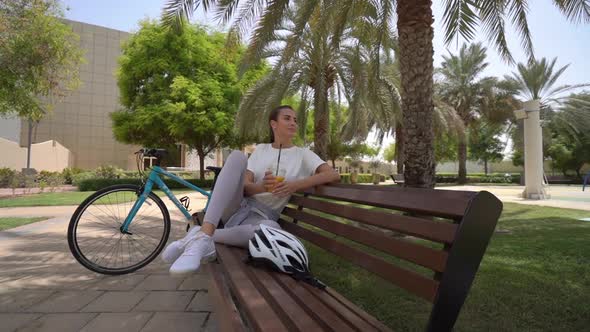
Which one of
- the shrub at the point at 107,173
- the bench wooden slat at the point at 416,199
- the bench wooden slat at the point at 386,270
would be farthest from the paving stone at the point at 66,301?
the shrub at the point at 107,173

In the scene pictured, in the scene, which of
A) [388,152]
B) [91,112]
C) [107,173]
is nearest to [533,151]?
[107,173]

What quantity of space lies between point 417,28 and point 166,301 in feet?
15.9

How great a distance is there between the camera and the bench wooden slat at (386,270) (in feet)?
4.21

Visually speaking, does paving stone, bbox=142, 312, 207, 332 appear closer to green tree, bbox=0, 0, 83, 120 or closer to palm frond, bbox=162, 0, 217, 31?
palm frond, bbox=162, 0, 217, 31

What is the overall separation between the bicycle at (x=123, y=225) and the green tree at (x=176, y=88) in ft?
50.3

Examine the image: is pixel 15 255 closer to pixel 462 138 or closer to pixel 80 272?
pixel 80 272

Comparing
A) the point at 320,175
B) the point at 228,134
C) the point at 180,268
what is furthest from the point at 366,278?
the point at 228,134

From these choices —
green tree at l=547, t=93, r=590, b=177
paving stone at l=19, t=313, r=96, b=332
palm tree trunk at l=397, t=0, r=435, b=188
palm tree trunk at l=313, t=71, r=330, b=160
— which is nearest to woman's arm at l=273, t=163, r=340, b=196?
paving stone at l=19, t=313, r=96, b=332

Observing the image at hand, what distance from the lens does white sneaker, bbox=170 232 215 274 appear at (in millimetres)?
2113

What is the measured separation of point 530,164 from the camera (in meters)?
13.6

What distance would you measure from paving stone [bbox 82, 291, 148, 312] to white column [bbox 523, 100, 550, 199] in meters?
14.4

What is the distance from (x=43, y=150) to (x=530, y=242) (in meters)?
38.0

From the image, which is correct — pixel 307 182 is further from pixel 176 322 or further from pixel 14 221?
pixel 14 221

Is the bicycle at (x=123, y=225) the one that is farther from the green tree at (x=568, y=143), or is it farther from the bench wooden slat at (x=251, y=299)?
the green tree at (x=568, y=143)
